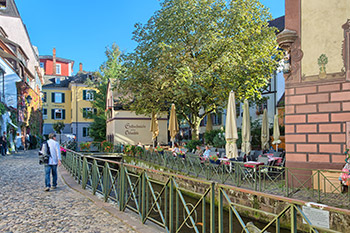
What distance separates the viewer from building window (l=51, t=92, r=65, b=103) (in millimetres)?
53156

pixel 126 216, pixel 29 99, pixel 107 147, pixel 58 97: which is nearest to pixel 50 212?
pixel 126 216

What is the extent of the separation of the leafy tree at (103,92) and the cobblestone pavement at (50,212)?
2728 centimetres

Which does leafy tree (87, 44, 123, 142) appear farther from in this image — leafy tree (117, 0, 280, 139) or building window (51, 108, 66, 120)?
leafy tree (117, 0, 280, 139)

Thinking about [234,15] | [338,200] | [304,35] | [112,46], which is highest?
[112,46]

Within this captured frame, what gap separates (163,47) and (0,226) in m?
13.6

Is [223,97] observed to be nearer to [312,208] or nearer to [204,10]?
[204,10]

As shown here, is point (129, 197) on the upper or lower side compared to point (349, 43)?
lower

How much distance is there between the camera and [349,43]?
984 cm

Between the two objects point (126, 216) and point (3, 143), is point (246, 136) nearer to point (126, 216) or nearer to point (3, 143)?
point (126, 216)

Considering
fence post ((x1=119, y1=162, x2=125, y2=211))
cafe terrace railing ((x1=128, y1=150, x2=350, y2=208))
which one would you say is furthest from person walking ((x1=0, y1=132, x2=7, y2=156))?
fence post ((x1=119, y1=162, x2=125, y2=211))

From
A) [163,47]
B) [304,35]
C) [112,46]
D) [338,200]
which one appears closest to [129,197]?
[338,200]

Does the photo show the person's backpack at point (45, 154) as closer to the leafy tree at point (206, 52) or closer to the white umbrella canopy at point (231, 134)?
the white umbrella canopy at point (231, 134)

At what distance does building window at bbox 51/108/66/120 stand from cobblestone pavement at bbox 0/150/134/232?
4578 centimetres

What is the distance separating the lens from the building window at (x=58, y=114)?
53156mm
